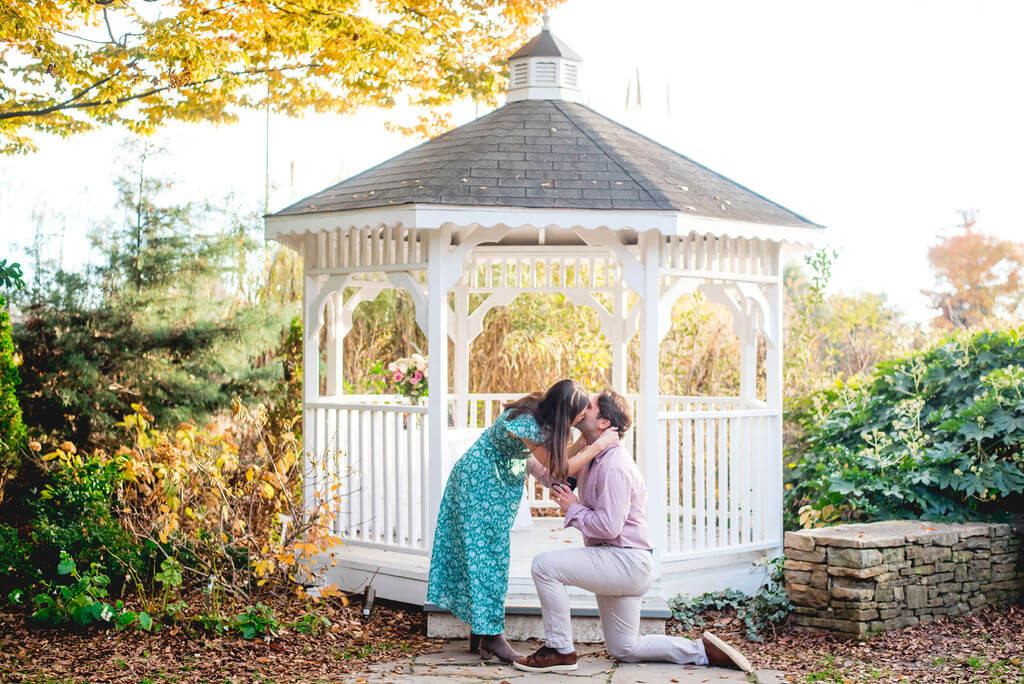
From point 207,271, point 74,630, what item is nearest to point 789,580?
point 74,630

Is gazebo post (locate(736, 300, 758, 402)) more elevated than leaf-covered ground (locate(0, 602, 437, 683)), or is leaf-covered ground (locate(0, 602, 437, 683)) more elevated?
gazebo post (locate(736, 300, 758, 402))

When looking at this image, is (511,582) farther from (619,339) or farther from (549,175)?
→ (619,339)

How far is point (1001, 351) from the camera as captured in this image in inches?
303

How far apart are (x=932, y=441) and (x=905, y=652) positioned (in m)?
2.09

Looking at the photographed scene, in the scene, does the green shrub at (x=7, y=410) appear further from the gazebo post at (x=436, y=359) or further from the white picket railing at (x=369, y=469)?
the gazebo post at (x=436, y=359)

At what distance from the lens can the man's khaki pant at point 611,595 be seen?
525 cm

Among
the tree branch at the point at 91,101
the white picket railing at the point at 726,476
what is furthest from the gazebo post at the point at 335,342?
the tree branch at the point at 91,101

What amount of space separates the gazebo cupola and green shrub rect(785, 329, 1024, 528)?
352 centimetres

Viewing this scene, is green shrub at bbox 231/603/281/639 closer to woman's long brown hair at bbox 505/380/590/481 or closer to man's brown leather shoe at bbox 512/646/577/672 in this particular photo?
man's brown leather shoe at bbox 512/646/577/672

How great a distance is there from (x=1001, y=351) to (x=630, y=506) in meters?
4.02

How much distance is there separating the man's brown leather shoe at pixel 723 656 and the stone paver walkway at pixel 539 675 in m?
0.04

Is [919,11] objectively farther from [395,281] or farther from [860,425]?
[395,281]

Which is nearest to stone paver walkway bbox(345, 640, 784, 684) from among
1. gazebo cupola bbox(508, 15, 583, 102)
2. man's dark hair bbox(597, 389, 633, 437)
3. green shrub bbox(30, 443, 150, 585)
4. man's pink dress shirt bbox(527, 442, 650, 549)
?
man's pink dress shirt bbox(527, 442, 650, 549)

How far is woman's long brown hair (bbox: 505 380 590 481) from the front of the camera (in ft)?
17.1
